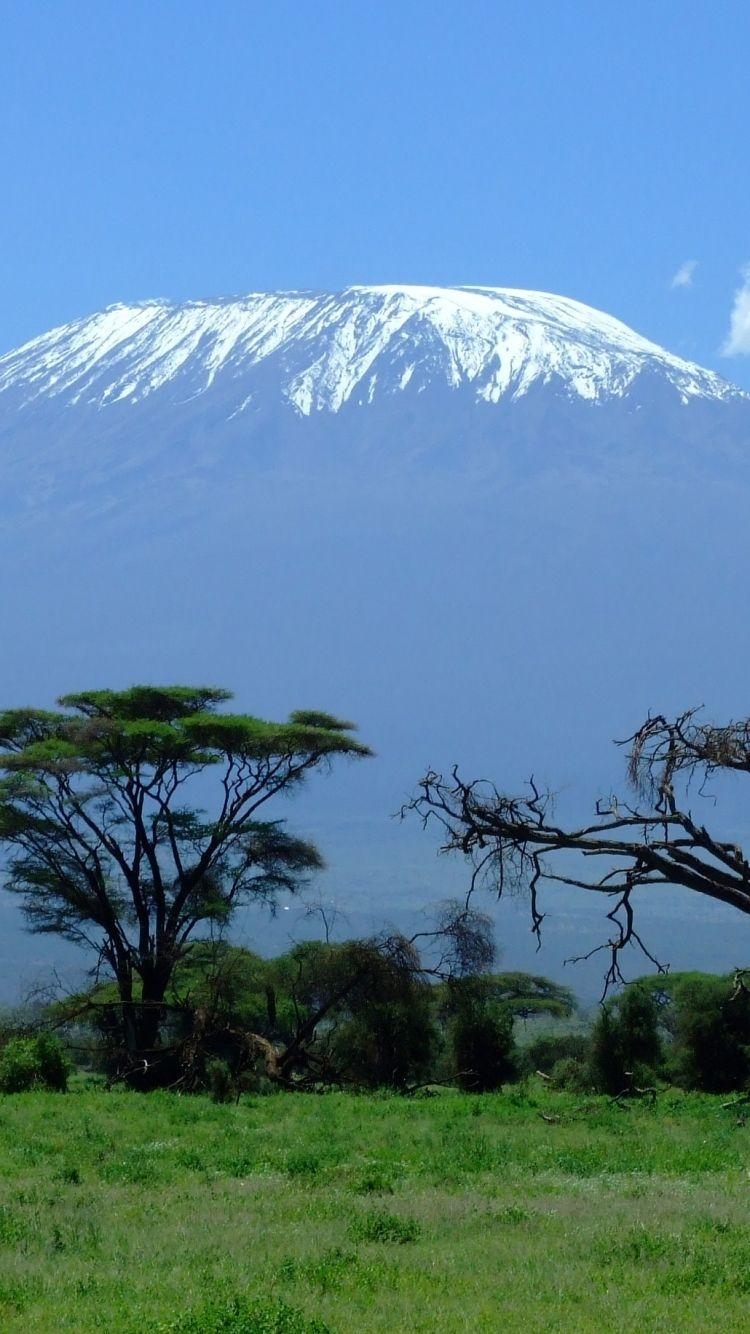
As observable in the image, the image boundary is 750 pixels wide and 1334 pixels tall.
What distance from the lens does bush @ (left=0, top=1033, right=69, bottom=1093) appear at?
80.7 ft

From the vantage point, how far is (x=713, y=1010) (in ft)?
97.2

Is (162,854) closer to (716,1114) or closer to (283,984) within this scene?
(283,984)

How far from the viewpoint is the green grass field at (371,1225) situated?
9148 mm

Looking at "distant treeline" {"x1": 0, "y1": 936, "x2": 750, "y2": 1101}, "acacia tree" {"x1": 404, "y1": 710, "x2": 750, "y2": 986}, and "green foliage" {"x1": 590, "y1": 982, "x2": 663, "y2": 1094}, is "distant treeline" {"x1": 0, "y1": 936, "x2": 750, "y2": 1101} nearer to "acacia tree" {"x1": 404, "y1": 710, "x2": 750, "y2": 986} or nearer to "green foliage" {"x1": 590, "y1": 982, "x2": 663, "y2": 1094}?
"green foliage" {"x1": 590, "y1": 982, "x2": 663, "y2": 1094}

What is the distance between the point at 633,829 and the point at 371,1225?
231 inches

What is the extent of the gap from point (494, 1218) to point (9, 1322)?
433cm

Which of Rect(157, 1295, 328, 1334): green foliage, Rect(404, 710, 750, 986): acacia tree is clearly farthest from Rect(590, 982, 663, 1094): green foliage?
Rect(157, 1295, 328, 1334): green foliage

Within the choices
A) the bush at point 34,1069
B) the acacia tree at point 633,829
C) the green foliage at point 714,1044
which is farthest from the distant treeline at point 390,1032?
the acacia tree at point 633,829

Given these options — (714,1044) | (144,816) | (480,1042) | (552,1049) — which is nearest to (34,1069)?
(480,1042)

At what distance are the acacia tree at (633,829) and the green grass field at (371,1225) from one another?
8.16 feet

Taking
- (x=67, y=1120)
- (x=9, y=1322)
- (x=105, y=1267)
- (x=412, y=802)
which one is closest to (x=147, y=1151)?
(x=67, y=1120)

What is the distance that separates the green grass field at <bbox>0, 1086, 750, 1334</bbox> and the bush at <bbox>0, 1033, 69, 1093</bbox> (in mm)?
5130

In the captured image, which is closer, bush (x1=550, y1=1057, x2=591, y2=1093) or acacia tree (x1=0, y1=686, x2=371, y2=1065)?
bush (x1=550, y1=1057, x2=591, y2=1093)

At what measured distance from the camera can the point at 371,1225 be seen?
37.6 ft
